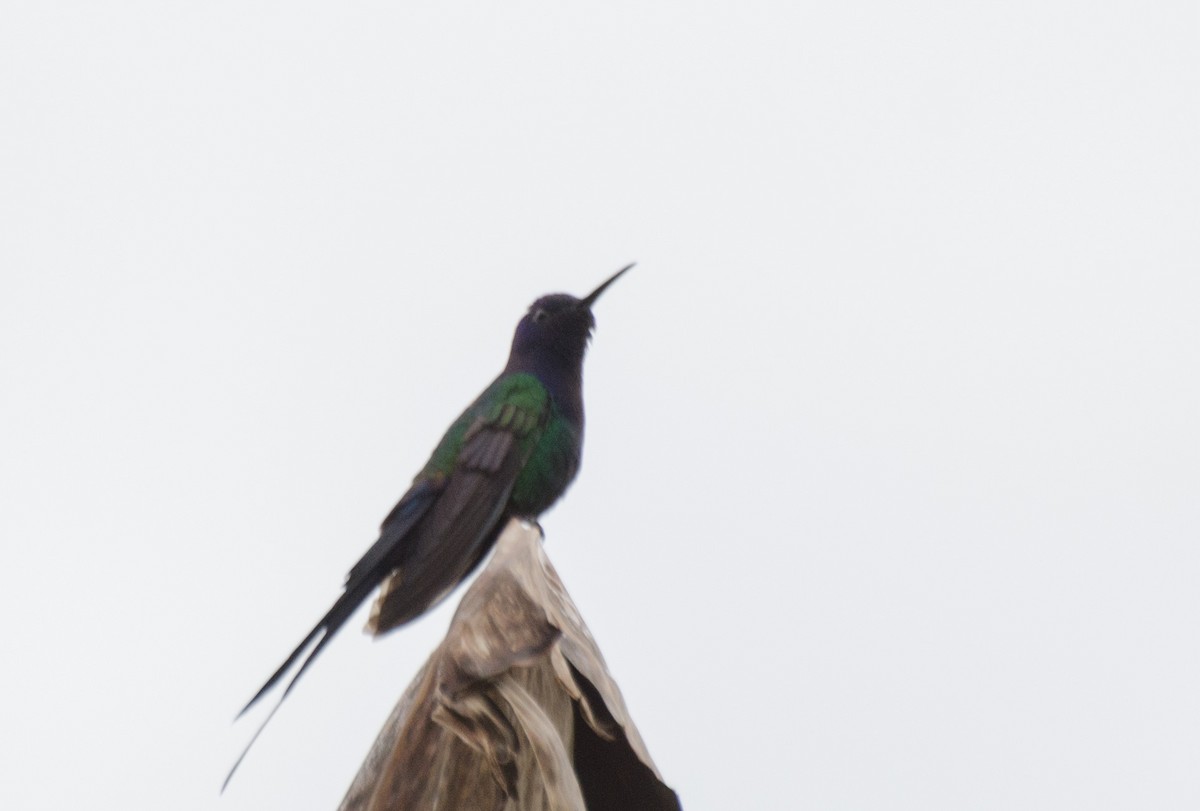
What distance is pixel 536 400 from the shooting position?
6191 millimetres

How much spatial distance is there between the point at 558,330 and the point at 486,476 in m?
1.22

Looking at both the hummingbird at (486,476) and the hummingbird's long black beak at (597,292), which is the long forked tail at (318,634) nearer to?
the hummingbird at (486,476)

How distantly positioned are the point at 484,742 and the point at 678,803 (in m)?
0.50

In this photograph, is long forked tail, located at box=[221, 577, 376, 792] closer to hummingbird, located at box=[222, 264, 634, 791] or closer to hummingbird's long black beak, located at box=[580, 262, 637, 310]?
hummingbird, located at box=[222, 264, 634, 791]

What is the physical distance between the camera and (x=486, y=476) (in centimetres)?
568

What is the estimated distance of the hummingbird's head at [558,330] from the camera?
262 inches

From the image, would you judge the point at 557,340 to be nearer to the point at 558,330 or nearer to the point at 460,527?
the point at 558,330

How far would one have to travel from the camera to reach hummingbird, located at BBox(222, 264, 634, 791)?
493 centimetres

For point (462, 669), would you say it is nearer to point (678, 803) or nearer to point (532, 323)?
point (678, 803)

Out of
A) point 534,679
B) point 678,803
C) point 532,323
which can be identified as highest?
point 532,323

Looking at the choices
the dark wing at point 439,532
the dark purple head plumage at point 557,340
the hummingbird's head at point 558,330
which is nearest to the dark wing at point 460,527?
the dark wing at point 439,532

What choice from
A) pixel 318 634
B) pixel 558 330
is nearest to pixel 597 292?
pixel 558 330

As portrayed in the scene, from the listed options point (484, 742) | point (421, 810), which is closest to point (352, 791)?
point (421, 810)

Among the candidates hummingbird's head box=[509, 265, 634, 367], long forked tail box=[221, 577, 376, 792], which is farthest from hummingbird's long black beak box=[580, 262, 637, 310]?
long forked tail box=[221, 577, 376, 792]
